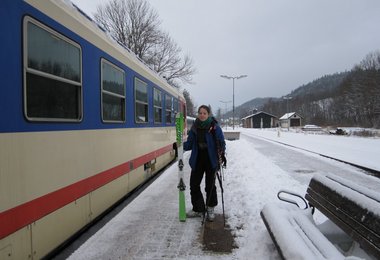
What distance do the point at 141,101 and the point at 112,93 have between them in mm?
2038

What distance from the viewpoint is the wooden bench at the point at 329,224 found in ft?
10.0

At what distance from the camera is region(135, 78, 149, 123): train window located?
7.46 metres

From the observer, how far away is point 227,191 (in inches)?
299

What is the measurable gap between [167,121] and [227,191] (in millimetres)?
4206

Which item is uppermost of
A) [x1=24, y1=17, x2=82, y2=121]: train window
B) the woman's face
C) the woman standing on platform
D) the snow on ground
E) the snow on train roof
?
the snow on train roof

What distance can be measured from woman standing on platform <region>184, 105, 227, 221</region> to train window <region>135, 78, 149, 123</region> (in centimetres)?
229

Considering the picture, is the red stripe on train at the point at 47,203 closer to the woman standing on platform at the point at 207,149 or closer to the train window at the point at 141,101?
the woman standing on platform at the point at 207,149

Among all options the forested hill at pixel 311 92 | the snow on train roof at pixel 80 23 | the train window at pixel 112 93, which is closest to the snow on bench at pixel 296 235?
the train window at pixel 112 93

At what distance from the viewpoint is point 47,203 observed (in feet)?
11.8

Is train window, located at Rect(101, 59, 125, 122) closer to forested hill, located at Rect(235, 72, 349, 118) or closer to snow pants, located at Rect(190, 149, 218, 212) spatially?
snow pants, located at Rect(190, 149, 218, 212)

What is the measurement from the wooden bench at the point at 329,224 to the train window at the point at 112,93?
284 cm

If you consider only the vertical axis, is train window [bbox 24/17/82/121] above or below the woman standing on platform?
above

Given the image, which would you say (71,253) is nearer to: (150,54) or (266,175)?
(266,175)

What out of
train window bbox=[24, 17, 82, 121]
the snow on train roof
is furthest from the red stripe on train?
the snow on train roof
